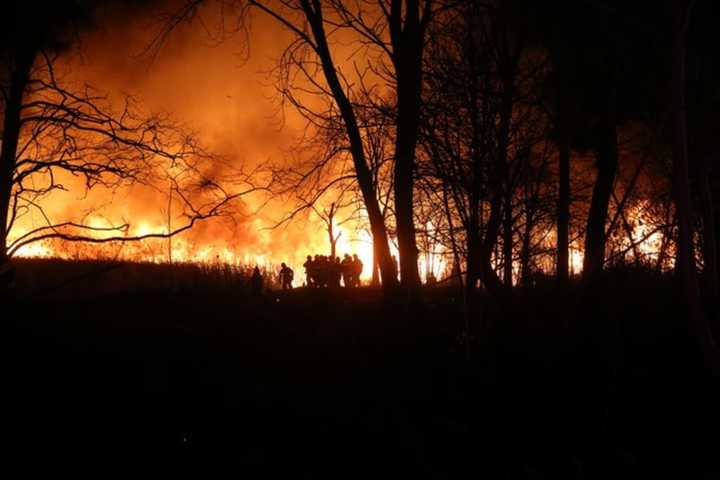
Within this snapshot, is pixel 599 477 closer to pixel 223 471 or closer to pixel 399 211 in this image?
pixel 223 471

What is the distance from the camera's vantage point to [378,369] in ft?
21.9

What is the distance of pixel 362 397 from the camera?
225 inches

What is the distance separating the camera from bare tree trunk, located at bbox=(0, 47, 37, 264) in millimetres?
9492

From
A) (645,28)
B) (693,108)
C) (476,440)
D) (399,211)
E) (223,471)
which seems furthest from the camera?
(693,108)

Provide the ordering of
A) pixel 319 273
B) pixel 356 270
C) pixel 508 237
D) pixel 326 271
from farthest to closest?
pixel 356 270 → pixel 326 271 → pixel 319 273 → pixel 508 237

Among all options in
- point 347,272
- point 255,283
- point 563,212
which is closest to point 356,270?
point 347,272

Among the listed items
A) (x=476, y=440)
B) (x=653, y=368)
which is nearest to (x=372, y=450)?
(x=476, y=440)

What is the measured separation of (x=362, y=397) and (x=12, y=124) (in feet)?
28.5

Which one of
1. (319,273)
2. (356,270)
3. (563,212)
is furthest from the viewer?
(356,270)

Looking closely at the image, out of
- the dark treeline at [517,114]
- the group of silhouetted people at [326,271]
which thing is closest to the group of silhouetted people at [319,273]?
the group of silhouetted people at [326,271]

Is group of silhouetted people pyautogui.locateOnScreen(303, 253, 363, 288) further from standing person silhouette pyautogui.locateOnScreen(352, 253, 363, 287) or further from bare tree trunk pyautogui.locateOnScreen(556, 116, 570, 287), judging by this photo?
bare tree trunk pyautogui.locateOnScreen(556, 116, 570, 287)

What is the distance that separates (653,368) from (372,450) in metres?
4.34

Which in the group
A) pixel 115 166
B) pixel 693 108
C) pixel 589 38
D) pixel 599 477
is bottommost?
pixel 599 477

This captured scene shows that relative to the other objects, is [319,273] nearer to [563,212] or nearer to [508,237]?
[563,212]
